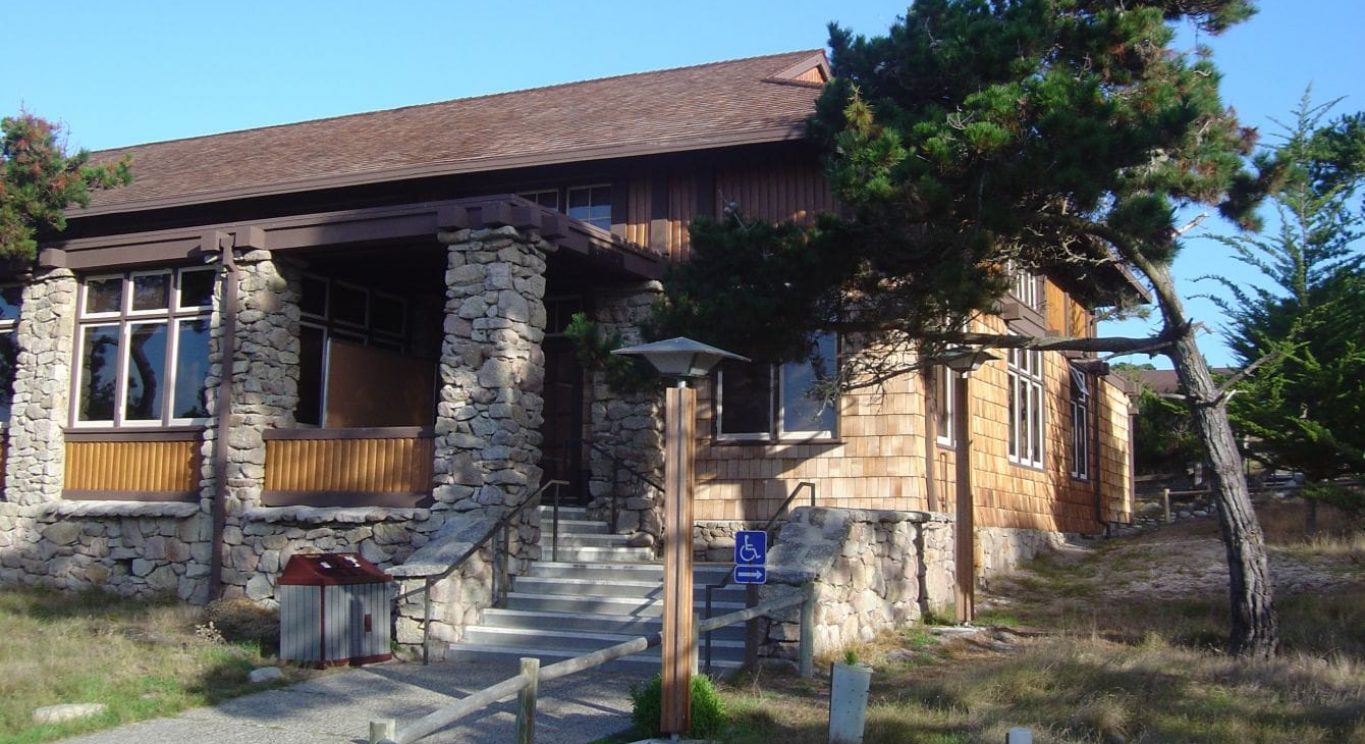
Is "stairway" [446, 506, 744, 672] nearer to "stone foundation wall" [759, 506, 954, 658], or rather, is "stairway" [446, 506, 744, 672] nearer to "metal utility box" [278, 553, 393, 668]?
"stone foundation wall" [759, 506, 954, 658]

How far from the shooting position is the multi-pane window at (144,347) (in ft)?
50.5

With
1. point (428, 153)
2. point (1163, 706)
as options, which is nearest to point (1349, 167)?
point (428, 153)

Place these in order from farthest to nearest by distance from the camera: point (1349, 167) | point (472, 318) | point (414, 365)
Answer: point (1349, 167) < point (414, 365) < point (472, 318)

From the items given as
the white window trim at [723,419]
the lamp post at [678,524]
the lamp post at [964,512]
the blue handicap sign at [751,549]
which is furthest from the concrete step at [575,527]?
the lamp post at [678,524]

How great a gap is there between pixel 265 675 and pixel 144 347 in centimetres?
660

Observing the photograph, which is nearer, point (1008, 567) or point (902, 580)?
point (902, 580)

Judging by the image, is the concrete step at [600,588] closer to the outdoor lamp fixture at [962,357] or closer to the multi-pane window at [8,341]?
the outdoor lamp fixture at [962,357]

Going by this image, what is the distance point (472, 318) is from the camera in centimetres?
1323

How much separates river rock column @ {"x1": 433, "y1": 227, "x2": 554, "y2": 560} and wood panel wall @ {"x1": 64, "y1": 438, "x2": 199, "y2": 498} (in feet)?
12.5

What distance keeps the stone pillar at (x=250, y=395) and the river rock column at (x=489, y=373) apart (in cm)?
258

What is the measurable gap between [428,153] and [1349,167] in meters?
19.0

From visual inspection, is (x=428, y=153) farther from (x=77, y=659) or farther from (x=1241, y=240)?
(x=1241, y=240)

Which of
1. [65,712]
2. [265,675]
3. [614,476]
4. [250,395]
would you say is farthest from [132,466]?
[65,712]

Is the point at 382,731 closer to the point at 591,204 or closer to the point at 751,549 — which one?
the point at 751,549
